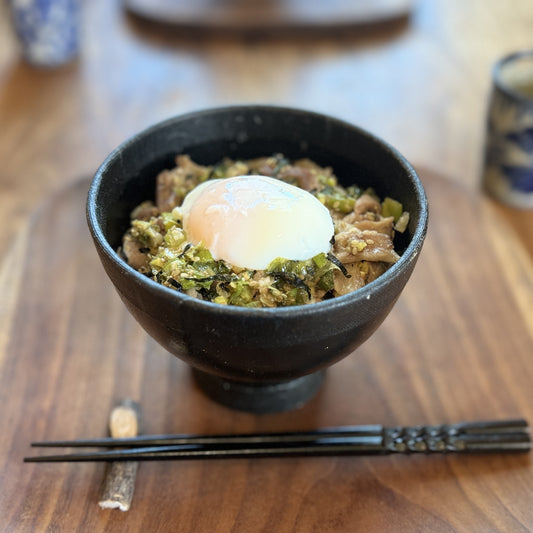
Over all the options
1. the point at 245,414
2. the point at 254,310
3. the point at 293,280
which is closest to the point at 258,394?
the point at 245,414

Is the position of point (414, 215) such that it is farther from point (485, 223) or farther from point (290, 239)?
point (485, 223)

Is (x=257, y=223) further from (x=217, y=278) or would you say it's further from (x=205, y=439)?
(x=205, y=439)

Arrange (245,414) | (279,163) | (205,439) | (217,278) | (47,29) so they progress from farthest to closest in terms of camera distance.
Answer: (47,29), (279,163), (245,414), (205,439), (217,278)

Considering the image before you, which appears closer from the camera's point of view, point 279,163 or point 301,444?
point 301,444

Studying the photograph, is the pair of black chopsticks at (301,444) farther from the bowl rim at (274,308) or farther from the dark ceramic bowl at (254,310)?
the bowl rim at (274,308)

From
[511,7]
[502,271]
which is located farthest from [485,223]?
[511,7]
